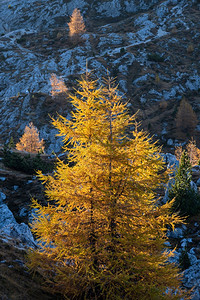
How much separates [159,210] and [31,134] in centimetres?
4250

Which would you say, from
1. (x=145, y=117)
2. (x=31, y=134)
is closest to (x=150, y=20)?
(x=145, y=117)

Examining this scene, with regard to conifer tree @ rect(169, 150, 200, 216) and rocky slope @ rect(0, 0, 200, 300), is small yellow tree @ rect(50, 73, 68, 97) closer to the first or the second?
rocky slope @ rect(0, 0, 200, 300)

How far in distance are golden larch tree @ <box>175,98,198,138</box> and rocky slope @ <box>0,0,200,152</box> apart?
6.85ft

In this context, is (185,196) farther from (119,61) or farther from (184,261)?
(119,61)

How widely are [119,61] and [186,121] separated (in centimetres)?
3920

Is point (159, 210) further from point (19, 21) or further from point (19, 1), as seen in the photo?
point (19, 1)

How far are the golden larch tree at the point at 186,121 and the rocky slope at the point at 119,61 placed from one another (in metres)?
2.09

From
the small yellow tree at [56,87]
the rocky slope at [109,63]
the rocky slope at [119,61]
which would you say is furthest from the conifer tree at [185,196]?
the small yellow tree at [56,87]

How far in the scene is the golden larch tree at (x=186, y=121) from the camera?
57125 millimetres

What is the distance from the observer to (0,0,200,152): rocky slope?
6462 centimetres

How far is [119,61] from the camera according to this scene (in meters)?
80.7

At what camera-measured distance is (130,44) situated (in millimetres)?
91062

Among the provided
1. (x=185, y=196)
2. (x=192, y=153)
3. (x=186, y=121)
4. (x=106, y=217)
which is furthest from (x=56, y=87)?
(x=106, y=217)

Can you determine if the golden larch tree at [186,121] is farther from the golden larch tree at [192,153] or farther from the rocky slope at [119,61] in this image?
the golden larch tree at [192,153]
